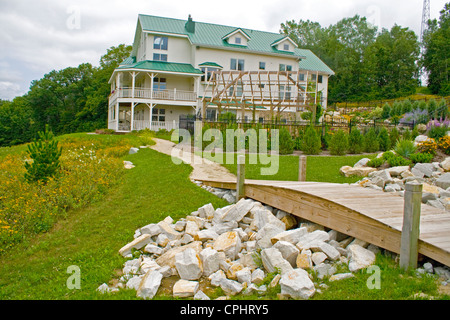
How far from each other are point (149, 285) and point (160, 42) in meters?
31.3

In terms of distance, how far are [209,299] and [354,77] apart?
53.7 meters

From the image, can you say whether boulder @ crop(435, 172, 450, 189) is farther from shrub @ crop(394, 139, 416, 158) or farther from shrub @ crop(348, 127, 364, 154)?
shrub @ crop(348, 127, 364, 154)

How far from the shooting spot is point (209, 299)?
5457 millimetres

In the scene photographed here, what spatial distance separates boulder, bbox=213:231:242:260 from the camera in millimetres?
6711

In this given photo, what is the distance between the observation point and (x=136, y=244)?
7.34 meters

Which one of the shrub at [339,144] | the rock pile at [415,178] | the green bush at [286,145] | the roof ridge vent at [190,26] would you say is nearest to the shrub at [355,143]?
the shrub at [339,144]

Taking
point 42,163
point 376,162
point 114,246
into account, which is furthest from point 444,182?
point 42,163

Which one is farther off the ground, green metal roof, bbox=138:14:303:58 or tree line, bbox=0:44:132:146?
green metal roof, bbox=138:14:303:58

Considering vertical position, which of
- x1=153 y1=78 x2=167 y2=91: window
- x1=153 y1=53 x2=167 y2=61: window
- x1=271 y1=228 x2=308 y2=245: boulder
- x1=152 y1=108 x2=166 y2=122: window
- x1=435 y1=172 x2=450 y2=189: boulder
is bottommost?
x1=271 y1=228 x2=308 y2=245: boulder

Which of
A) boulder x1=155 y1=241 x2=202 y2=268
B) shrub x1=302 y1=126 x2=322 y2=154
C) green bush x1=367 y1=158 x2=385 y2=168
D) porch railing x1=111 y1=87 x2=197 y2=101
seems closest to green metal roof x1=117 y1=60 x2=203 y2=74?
porch railing x1=111 y1=87 x2=197 y2=101

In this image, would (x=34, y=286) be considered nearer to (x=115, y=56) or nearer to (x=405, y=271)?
(x=405, y=271)

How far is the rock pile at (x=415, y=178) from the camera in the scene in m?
8.87

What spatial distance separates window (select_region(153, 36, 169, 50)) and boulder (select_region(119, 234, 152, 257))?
29114mm

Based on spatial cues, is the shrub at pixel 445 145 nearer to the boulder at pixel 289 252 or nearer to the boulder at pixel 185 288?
the boulder at pixel 289 252
